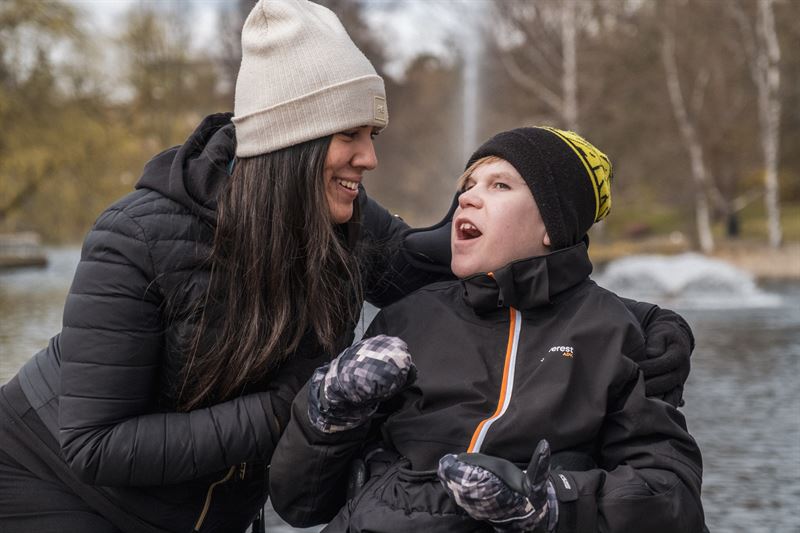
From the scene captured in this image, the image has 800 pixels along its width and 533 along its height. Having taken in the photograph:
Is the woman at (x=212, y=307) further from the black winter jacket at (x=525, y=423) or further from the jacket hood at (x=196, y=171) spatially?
the black winter jacket at (x=525, y=423)

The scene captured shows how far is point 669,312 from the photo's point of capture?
256cm

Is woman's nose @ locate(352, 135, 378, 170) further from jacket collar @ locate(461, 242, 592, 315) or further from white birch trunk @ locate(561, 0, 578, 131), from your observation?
white birch trunk @ locate(561, 0, 578, 131)

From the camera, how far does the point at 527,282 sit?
7.75ft

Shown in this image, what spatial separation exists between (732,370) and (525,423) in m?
7.83

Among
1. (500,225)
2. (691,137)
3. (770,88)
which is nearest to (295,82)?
(500,225)

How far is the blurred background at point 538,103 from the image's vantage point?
78.3ft

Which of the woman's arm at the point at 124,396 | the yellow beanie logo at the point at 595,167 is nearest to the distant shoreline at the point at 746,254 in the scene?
the yellow beanie logo at the point at 595,167

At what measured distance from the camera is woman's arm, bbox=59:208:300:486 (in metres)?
2.34

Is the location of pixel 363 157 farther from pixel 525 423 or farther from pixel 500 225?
pixel 525 423

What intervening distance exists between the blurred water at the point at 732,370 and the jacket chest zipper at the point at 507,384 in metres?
2.92

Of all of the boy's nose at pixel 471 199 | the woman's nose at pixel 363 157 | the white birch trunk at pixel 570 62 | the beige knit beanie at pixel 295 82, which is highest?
the beige knit beanie at pixel 295 82

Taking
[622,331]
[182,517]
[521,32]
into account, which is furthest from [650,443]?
[521,32]

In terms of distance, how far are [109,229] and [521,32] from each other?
27.4 m

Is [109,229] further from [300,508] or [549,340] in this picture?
[549,340]
